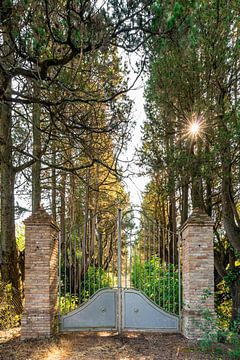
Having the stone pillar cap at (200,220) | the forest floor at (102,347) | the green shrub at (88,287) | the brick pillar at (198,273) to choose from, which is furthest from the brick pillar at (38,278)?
the stone pillar cap at (200,220)

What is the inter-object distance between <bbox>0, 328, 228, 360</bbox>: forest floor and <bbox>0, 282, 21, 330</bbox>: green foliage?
632 millimetres

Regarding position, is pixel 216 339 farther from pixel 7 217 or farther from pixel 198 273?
pixel 7 217

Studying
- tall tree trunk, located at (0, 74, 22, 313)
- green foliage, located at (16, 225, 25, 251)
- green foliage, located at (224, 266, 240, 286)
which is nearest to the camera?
tall tree trunk, located at (0, 74, 22, 313)

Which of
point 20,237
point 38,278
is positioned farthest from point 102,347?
point 20,237

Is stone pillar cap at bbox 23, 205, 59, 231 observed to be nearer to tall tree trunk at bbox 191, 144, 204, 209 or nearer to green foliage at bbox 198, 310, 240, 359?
green foliage at bbox 198, 310, 240, 359

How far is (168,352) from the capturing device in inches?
265

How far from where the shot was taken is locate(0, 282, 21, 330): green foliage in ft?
28.8

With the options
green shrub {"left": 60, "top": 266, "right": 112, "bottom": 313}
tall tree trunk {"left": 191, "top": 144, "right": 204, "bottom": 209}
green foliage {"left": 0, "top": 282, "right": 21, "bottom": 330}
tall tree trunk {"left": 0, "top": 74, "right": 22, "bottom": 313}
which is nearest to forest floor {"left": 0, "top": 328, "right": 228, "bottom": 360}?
green foliage {"left": 0, "top": 282, "right": 21, "bottom": 330}

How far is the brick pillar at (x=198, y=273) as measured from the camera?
7336 mm

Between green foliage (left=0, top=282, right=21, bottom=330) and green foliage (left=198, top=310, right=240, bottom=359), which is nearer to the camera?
green foliage (left=198, top=310, right=240, bottom=359)

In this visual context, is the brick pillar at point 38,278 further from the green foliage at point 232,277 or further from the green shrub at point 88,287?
the green foliage at point 232,277

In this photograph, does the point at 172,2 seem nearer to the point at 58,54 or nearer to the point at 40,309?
A: the point at 58,54

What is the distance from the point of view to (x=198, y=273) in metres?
7.44

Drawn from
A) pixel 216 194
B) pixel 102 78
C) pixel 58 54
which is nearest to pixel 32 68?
pixel 58 54
